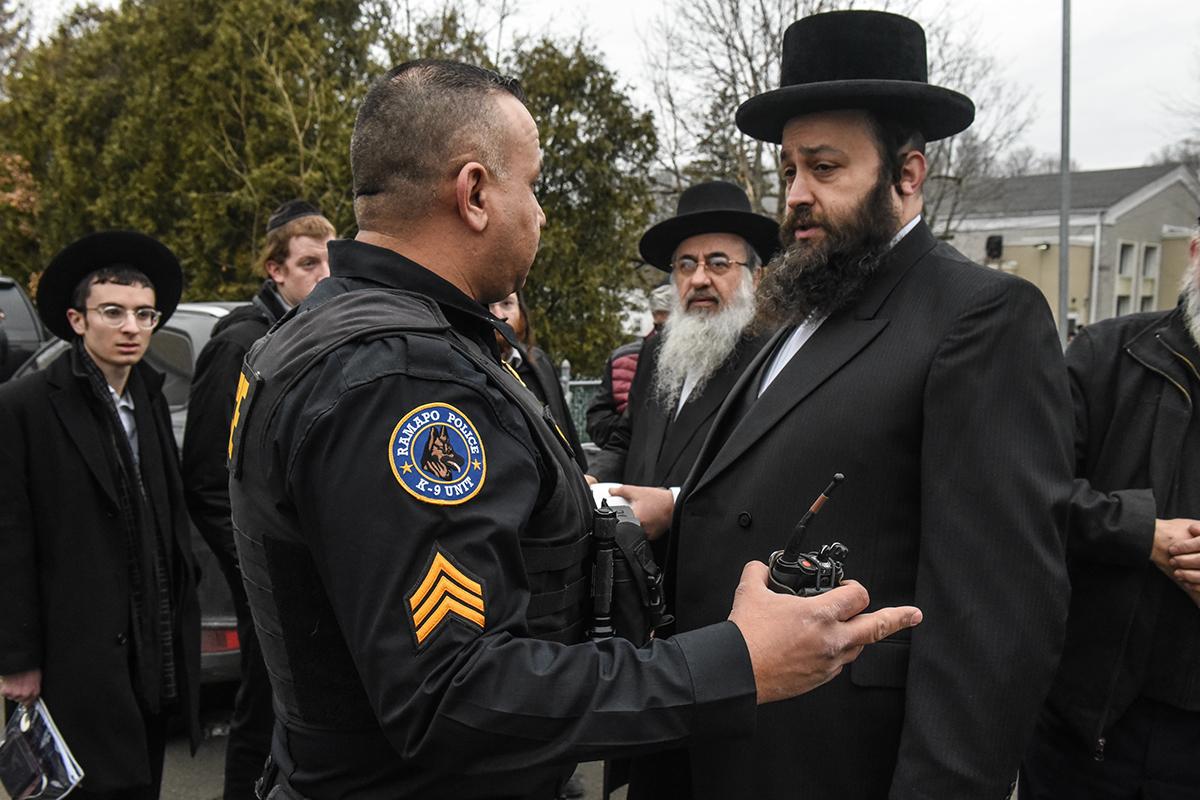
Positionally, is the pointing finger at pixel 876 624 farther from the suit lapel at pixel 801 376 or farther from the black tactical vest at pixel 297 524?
the suit lapel at pixel 801 376

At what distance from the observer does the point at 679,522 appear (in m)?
2.29

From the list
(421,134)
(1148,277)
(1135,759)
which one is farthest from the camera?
(1148,277)

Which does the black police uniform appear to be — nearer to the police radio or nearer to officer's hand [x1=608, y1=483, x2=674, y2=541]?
the police radio

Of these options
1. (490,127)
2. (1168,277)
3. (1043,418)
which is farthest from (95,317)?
(1168,277)

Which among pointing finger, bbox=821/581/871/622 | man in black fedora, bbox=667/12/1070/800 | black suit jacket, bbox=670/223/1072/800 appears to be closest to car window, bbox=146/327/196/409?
man in black fedora, bbox=667/12/1070/800

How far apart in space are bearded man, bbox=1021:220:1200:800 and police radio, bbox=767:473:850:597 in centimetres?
124

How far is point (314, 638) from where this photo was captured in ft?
4.93

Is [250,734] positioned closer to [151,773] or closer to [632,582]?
[151,773]

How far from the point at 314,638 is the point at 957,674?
1161 millimetres

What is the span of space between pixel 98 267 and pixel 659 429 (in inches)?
85.4

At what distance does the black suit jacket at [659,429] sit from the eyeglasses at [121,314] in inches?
72.6

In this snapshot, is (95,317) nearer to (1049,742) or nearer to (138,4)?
(1049,742)

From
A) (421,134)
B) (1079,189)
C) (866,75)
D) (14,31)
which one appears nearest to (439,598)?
(421,134)

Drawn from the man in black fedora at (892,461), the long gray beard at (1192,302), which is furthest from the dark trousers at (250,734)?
the long gray beard at (1192,302)
